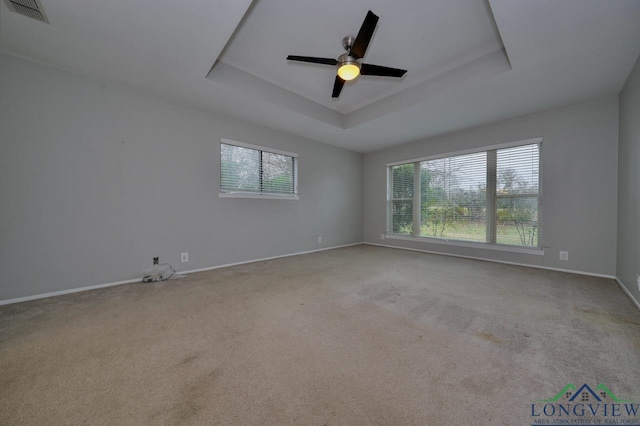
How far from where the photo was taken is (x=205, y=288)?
8.95 feet

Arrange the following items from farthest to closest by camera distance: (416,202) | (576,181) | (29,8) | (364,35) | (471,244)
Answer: (416,202) → (471,244) → (576,181) → (364,35) → (29,8)

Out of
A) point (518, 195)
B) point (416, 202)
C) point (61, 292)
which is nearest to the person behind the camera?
point (61, 292)

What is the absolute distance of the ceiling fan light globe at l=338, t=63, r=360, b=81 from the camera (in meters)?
2.25

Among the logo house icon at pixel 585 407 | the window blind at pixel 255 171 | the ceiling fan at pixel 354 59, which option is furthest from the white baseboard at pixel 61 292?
the logo house icon at pixel 585 407

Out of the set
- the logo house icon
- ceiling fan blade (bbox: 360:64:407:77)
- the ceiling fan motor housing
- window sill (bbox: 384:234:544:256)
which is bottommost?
the logo house icon

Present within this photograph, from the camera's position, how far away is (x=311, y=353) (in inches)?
59.1

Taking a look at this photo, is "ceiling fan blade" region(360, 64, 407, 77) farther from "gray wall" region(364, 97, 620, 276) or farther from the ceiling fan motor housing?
"gray wall" region(364, 97, 620, 276)

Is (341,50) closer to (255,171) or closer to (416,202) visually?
(255,171)

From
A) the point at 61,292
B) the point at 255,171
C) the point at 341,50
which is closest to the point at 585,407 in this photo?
the point at 341,50

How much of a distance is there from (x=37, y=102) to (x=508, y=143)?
6161 mm

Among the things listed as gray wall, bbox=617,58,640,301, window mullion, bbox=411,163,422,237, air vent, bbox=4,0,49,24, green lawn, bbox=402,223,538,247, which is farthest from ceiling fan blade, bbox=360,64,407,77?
green lawn, bbox=402,223,538,247

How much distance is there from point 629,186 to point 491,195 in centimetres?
161

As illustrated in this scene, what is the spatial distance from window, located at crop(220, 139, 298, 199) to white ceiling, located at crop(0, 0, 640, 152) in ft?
2.10

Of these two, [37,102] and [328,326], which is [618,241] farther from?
[37,102]
